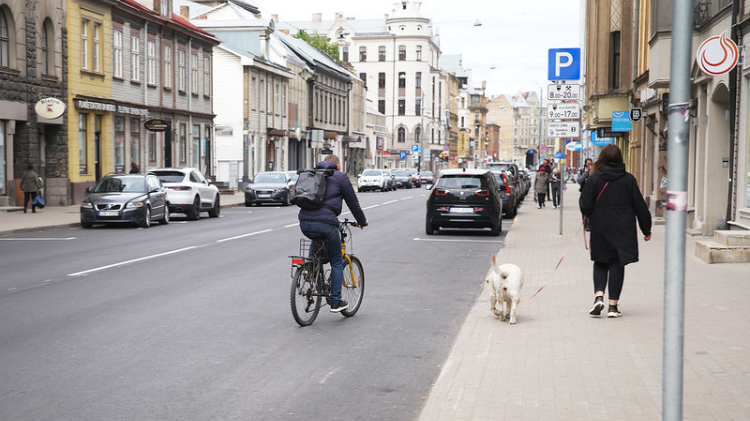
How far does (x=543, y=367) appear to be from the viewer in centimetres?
723

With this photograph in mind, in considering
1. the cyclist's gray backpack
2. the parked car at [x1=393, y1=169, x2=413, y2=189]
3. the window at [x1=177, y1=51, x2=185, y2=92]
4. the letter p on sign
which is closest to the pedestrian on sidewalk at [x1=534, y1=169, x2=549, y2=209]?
the letter p on sign

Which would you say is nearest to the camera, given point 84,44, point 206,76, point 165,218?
point 165,218

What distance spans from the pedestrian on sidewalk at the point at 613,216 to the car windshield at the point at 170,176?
21504 millimetres

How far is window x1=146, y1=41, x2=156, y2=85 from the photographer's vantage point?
1660 inches

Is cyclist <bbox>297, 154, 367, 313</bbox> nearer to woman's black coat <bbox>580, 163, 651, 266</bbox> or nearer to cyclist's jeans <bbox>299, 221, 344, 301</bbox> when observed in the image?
cyclist's jeans <bbox>299, 221, 344, 301</bbox>

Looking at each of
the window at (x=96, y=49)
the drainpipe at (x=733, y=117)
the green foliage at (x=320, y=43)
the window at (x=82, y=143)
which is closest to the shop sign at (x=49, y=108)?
the window at (x=82, y=143)

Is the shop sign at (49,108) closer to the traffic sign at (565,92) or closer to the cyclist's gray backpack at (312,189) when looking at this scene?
the traffic sign at (565,92)

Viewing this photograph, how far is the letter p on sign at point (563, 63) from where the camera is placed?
66.3 feet

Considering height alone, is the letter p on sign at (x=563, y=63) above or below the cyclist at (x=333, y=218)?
above

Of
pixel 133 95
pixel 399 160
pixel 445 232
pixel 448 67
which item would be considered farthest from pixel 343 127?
pixel 448 67

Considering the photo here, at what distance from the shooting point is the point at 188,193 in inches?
1146

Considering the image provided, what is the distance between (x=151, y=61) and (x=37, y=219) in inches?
692

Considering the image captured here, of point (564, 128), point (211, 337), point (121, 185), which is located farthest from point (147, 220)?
point (211, 337)

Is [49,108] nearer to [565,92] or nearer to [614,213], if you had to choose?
[565,92]
